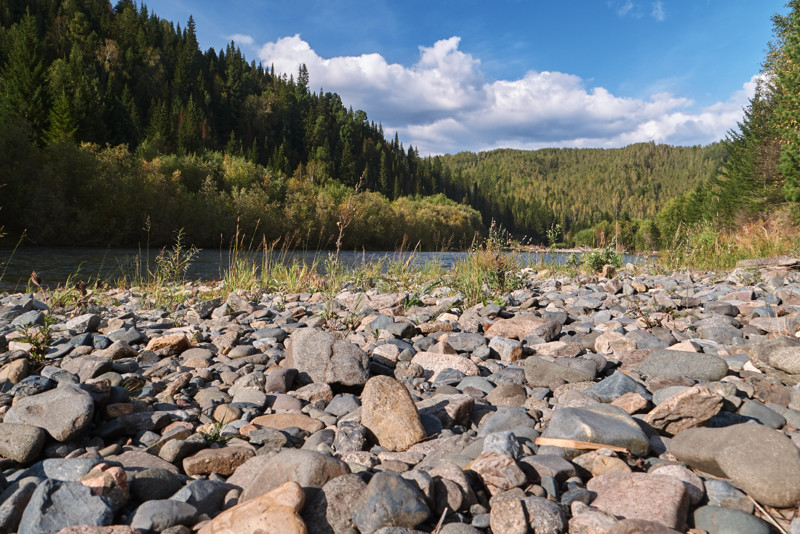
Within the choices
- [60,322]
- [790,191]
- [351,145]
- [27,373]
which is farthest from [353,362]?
[351,145]

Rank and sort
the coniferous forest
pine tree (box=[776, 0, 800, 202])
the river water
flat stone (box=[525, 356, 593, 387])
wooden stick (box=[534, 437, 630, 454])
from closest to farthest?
wooden stick (box=[534, 437, 630, 454]) → flat stone (box=[525, 356, 593, 387]) → the river water → pine tree (box=[776, 0, 800, 202]) → the coniferous forest

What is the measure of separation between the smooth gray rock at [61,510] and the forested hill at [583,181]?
115 meters

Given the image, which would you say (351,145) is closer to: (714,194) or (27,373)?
(714,194)

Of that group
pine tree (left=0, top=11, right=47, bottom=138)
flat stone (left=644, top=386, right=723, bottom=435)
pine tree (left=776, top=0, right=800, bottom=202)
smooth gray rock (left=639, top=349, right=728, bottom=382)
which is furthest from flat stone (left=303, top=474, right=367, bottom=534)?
pine tree (left=0, top=11, right=47, bottom=138)

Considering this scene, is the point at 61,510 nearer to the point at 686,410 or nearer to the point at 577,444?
the point at 577,444

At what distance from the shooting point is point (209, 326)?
468 centimetres

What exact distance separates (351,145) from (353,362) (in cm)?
9576

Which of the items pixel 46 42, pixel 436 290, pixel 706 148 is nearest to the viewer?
pixel 436 290

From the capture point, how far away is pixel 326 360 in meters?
3.01

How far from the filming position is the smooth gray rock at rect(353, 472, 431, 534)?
4.66ft

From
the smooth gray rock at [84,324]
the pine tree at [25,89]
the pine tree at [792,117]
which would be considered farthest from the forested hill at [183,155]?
the pine tree at [792,117]

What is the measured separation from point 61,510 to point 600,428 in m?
2.01

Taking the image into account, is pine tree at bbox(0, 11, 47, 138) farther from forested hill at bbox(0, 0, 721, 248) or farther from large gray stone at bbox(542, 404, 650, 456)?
large gray stone at bbox(542, 404, 650, 456)

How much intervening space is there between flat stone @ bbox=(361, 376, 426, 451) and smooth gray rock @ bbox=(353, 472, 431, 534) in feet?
2.02
